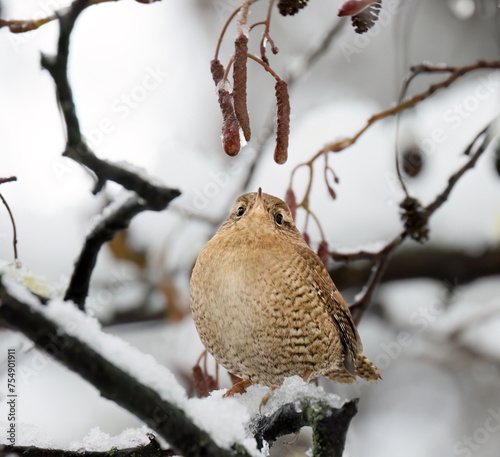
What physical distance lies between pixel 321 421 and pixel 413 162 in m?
2.10

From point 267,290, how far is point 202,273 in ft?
0.78

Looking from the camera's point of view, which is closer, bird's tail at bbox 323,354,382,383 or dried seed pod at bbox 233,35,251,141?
dried seed pod at bbox 233,35,251,141

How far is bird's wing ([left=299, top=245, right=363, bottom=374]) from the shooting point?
2.26 m

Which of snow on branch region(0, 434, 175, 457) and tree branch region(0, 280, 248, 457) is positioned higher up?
tree branch region(0, 280, 248, 457)

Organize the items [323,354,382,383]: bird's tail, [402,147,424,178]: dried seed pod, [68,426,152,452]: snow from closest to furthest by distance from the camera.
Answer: [68,426,152,452]: snow → [323,354,382,383]: bird's tail → [402,147,424,178]: dried seed pod

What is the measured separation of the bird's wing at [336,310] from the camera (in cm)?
226

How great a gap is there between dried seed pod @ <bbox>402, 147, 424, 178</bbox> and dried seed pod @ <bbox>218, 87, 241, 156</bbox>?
184 centimetres

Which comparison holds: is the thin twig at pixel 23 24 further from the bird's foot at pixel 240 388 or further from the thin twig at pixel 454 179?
the thin twig at pixel 454 179

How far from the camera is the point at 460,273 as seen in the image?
3.62 m

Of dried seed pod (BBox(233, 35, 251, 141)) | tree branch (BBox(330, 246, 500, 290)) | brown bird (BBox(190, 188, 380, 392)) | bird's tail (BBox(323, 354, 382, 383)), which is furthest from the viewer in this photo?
tree branch (BBox(330, 246, 500, 290))

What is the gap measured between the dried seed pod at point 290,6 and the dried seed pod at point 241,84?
0.34 metres

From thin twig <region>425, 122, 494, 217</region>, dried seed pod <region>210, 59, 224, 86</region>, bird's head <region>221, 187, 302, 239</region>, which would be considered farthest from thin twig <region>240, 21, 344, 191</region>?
dried seed pod <region>210, 59, 224, 86</region>

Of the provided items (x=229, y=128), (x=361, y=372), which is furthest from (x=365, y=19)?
(x=361, y=372)

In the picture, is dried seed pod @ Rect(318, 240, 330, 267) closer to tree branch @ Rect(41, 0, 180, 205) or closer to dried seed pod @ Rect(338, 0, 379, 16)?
dried seed pod @ Rect(338, 0, 379, 16)
